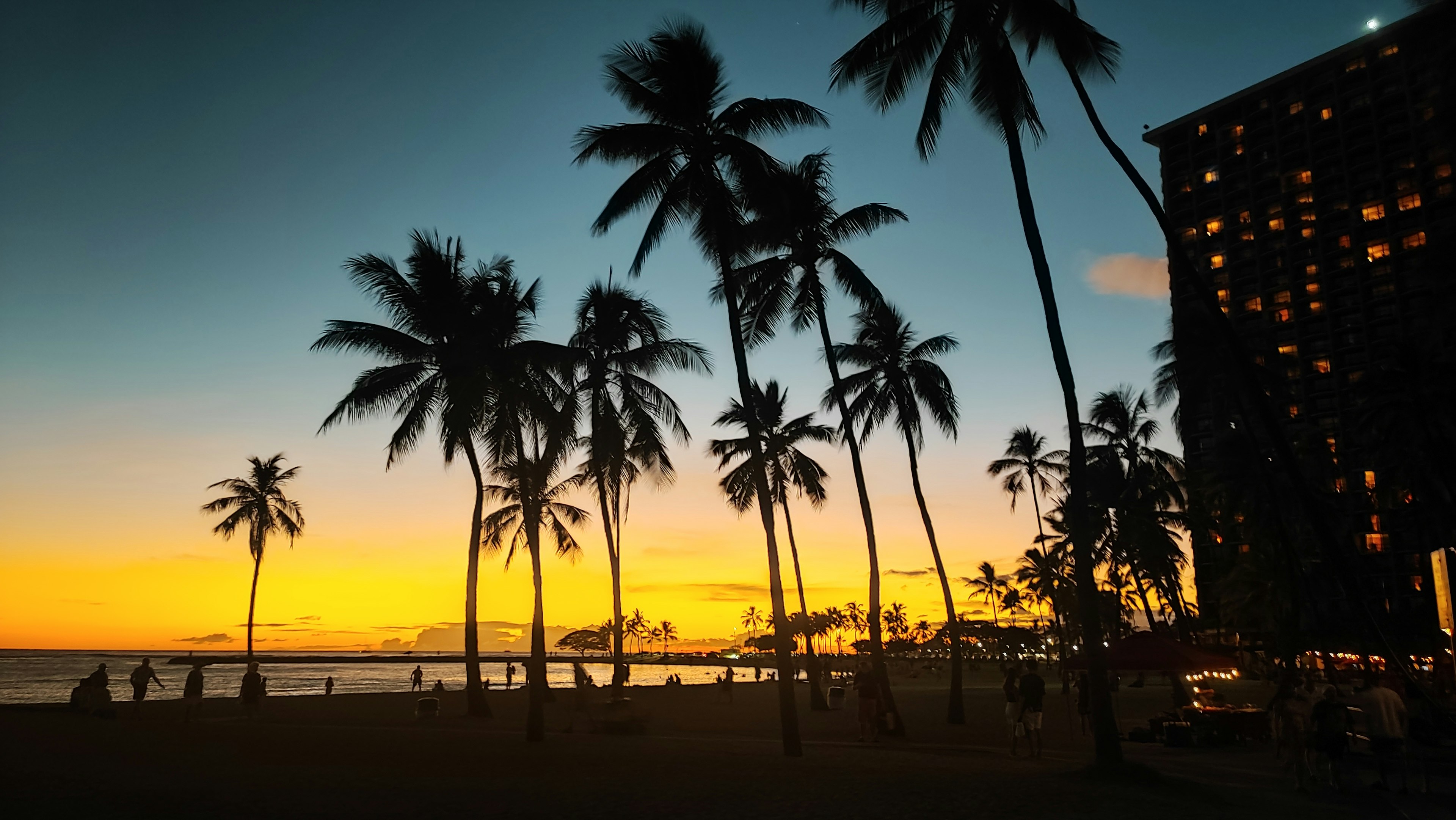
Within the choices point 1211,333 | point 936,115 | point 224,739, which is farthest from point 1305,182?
point 224,739

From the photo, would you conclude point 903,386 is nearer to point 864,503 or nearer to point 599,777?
point 864,503

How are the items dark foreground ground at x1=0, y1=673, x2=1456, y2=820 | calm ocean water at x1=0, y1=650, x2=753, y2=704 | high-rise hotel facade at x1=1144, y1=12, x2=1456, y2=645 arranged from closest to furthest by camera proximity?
1. dark foreground ground at x1=0, y1=673, x2=1456, y2=820
2. calm ocean water at x1=0, y1=650, x2=753, y2=704
3. high-rise hotel facade at x1=1144, y1=12, x2=1456, y2=645

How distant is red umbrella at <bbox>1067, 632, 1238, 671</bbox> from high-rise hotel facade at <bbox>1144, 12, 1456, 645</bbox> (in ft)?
248

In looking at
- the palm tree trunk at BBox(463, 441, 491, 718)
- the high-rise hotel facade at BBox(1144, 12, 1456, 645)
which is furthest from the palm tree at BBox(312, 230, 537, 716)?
the high-rise hotel facade at BBox(1144, 12, 1456, 645)

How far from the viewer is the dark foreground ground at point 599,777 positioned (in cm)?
1162

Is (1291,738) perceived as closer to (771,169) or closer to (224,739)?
(771,169)

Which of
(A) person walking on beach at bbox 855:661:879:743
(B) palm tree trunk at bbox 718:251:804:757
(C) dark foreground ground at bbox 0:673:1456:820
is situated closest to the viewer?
(C) dark foreground ground at bbox 0:673:1456:820

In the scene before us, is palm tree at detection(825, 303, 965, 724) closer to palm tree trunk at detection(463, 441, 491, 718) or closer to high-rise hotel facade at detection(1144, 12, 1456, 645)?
palm tree trunk at detection(463, 441, 491, 718)

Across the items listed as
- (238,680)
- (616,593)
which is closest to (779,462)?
(616,593)

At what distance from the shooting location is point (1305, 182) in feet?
377

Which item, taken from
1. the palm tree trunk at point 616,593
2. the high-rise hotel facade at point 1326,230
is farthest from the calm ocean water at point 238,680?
the high-rise hotel facade at point 1326,230

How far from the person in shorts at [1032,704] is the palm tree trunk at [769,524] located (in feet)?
14.4

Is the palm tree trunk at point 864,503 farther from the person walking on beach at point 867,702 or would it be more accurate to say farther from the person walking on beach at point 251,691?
the person walking on beach at point 251,691

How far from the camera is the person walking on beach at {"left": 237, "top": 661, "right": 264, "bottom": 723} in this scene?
26.1 metres
